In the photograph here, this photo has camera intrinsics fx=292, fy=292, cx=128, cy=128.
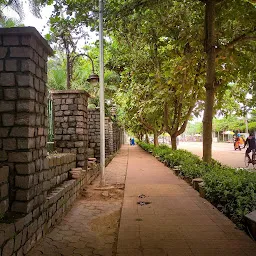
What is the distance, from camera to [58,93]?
28.1 ft

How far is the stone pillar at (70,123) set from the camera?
8.48m

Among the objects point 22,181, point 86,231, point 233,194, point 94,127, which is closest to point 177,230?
point 233,194

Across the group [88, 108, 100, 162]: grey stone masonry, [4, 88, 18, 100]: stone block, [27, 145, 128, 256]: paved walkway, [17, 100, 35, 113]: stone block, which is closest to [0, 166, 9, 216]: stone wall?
[27, 145, 128, 256]: paved walkway

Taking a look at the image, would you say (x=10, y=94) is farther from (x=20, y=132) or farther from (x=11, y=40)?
(x=11, y=40)

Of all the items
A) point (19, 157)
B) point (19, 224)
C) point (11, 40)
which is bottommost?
point (19, 224)

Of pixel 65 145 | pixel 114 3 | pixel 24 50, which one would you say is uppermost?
pixel 114 3

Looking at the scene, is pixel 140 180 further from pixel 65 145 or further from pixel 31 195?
pixel 31 195

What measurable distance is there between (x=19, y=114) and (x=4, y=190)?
3.58 ft

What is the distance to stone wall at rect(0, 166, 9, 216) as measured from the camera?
3.83m

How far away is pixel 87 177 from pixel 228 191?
499 centimetres

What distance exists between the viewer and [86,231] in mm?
5152

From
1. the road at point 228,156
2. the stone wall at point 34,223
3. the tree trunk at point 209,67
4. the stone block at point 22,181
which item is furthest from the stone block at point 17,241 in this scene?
the road at point 228,156

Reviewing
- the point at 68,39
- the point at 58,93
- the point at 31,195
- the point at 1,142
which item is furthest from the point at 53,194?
Answer: the point at 68,39

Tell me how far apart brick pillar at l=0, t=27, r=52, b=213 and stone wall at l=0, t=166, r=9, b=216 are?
156 mm
